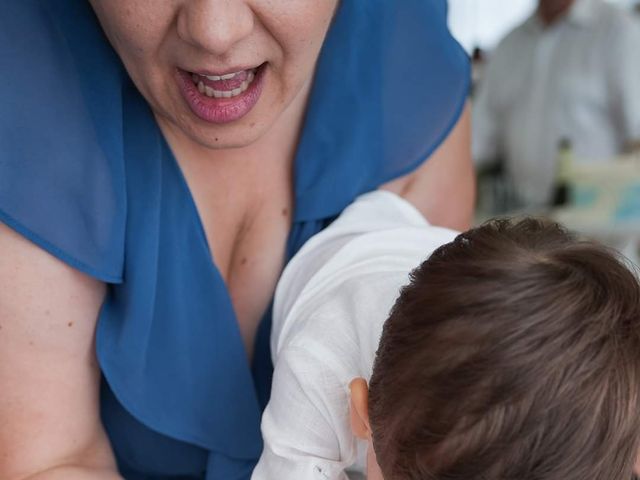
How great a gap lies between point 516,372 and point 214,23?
1.35ft

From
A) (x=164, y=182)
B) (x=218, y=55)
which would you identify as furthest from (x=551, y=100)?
(x=218, y=55)

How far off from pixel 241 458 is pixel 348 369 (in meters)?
0.22

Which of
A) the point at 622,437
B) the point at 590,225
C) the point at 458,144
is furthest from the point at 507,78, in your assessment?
the point at 622,437

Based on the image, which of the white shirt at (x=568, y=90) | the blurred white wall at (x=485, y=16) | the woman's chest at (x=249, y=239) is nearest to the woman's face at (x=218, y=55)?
the woman's chest at (x=249, y=239)

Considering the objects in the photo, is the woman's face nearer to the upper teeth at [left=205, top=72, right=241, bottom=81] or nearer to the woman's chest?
the upper teeth at [left=205, top=72, right=241, bottom=81]

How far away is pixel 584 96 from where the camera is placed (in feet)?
10.8

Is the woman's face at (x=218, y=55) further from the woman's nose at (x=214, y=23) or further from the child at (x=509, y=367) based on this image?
the child at (x=509, y=367)

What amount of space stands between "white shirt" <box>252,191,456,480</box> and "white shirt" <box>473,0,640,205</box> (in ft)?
7.09

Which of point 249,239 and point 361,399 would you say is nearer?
point 361,399

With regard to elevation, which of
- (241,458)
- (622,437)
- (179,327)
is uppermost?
(622,437)

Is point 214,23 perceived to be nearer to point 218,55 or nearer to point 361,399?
point 218,55

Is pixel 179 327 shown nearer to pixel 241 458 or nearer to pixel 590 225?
pixel 241 458

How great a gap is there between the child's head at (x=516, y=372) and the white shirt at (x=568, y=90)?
93.9 inches

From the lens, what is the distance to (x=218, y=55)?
947mm
